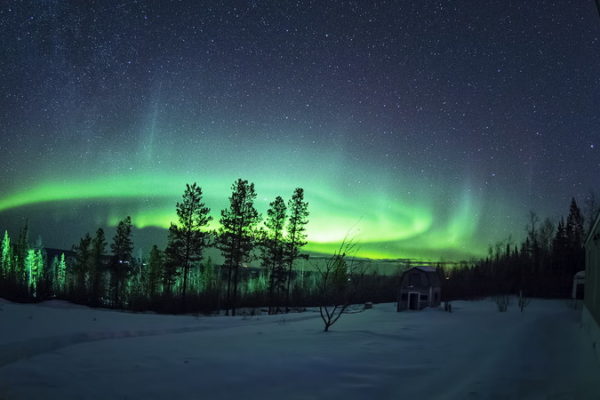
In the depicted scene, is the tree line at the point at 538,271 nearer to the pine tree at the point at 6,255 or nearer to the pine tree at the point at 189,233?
the pine tree at the point at 189,233

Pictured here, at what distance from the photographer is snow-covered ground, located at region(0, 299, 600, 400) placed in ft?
21.7

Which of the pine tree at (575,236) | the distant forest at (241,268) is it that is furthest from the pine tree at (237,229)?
the pine tree at (575,236)

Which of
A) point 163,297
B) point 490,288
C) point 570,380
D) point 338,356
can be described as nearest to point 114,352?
point 338,356

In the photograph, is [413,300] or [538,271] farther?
[538,271]

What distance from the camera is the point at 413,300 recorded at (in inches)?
1059

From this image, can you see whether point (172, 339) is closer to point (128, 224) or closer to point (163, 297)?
point (163, 297)

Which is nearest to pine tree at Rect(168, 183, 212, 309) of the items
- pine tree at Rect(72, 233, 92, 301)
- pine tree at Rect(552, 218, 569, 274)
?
pine tree at Rect(72, 233, 92, 301)

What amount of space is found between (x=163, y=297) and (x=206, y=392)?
119ft

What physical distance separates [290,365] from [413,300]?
66.8 ft

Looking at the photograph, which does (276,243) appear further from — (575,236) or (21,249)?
(21,249)

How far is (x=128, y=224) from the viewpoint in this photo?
53.5 metres

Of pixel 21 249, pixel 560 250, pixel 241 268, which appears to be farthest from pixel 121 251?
pixel 560 250

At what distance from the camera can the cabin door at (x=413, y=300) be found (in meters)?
26.7

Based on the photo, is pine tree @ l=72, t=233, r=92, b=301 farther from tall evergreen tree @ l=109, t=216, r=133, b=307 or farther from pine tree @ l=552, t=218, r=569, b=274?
pine tree @ l=552, t=218, r=569, b=274
